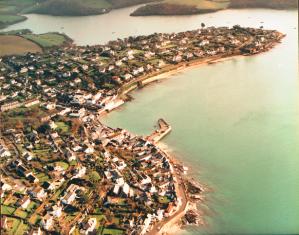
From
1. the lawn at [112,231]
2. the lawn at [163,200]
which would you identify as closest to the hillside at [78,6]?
the lawn at [163,200]

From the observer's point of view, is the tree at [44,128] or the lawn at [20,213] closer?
the lawn at [20,213]

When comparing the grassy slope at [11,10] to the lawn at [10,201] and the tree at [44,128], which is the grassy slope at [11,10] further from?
the lawn at [10,201]

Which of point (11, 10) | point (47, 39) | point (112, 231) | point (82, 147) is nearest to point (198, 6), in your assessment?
point (47, 39)

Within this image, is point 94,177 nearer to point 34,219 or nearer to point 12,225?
point 34,219

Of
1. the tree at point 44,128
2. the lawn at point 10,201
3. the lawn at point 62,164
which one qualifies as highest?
the lawn at point 10,201

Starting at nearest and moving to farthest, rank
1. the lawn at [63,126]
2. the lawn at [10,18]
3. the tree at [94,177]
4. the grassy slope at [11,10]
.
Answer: the tree at [94,177] → the lawn at [63,126] → the lawn at [10,18] → the grassy slope at [11,10]

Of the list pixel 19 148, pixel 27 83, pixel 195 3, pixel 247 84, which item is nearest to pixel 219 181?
pixel 19 148

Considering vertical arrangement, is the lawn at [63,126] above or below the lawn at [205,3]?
above

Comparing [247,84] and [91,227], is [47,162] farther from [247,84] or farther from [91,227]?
[247,84]
